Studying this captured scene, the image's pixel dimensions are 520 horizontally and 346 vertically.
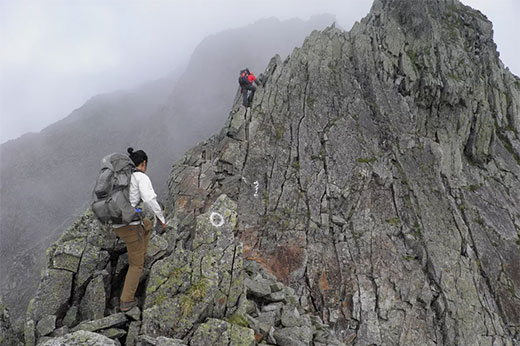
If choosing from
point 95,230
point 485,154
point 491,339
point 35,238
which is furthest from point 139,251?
point 35,238

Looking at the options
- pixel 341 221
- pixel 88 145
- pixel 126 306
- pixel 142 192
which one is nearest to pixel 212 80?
pixel 88 145

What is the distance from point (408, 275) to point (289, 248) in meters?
9.01

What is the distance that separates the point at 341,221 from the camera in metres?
23.2

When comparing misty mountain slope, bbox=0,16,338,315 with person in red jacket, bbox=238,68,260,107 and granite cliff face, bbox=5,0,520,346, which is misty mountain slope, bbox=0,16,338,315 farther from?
granite cliff face, bbox=5,0,520,346

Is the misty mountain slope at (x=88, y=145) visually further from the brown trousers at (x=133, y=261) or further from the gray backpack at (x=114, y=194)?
the gray backpack at (x=114, y=194)

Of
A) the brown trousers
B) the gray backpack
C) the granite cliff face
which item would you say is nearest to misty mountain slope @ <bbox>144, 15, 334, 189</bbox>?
the granite cliff face

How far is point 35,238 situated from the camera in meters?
63.3

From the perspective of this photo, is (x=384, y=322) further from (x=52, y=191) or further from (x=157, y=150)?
(x=52, y=191)

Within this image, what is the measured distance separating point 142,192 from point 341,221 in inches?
691

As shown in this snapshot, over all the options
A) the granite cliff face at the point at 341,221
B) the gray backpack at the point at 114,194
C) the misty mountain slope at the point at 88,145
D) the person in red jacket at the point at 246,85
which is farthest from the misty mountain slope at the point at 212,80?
the gray backpack at the point at 114,194

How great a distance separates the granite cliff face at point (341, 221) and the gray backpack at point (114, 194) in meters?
2.50

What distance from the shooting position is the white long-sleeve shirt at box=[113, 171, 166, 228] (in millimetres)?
9281

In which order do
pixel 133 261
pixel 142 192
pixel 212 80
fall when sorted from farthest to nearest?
pixel 212 80, pixel 133 261, pixel 142 192

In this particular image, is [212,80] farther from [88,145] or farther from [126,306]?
[126,306]
